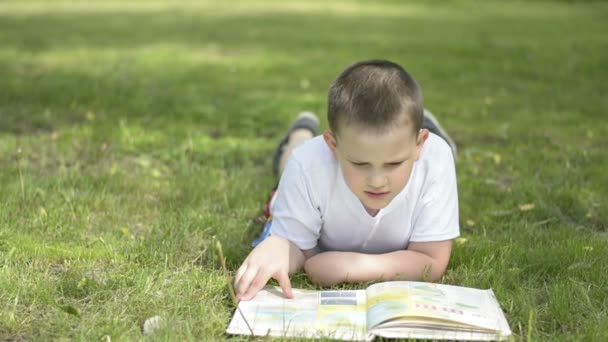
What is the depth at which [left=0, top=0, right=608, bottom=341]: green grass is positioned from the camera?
9.21 ft

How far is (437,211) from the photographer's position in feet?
10.4

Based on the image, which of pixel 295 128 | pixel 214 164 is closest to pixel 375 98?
pixel 295 128

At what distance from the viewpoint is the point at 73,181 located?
4176 millimetres

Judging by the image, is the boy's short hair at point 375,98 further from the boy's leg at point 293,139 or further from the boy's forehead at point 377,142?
the boy's leg at point 293,139

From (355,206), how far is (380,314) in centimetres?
69

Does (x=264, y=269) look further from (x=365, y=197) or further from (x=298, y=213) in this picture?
(x=365, y=197)

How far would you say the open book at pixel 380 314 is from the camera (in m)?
2.51

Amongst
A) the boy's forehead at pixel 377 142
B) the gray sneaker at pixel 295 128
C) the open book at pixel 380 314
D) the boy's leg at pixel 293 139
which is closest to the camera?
the open book at pixel 380 314

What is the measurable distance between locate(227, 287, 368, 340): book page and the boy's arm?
151 mm

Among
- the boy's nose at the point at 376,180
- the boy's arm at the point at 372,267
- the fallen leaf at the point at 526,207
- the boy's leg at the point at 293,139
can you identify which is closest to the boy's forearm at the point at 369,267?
the boy's arm at the point at 372,267

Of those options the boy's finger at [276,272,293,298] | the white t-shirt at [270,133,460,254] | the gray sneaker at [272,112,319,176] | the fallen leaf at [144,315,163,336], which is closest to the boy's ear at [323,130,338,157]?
the white t-shirt at [270,133,460,254]

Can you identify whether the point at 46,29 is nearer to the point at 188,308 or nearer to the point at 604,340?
the point at 188,308

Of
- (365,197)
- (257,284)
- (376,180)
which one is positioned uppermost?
(376,180)

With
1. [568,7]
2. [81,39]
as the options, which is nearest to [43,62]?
[81,39]
